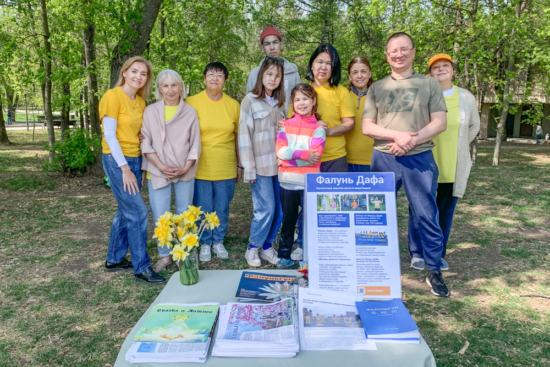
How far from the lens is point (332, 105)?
350 centimetres

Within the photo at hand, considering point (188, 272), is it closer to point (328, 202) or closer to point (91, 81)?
point (328, 202)

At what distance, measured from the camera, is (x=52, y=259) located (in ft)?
13.6

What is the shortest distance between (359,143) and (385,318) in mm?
2300

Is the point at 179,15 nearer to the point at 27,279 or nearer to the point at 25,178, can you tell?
the point at 25,178

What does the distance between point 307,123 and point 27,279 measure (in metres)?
3.06

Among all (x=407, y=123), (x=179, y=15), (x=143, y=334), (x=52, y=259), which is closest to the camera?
(x=143, y=334)

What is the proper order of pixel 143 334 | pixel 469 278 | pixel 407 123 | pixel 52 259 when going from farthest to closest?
pixel 52 259
pixel 469 278
pixel 407 123
pixel 143 334

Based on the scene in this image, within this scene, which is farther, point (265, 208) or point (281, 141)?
point (265, 208)

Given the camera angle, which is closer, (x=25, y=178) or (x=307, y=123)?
(x=307, y=123)

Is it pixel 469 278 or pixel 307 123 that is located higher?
pixel 307 123

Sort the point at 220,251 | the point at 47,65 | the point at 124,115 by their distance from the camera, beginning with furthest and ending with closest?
the point at 47,65, the point at 220,251, the point at 124,115

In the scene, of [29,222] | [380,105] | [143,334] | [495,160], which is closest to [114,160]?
[143,334]

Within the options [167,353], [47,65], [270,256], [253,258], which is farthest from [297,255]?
[47,65]

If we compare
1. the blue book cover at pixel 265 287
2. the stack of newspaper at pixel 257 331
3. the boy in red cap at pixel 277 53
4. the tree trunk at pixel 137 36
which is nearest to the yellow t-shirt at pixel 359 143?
the boy in red cap at pixel 277 53
